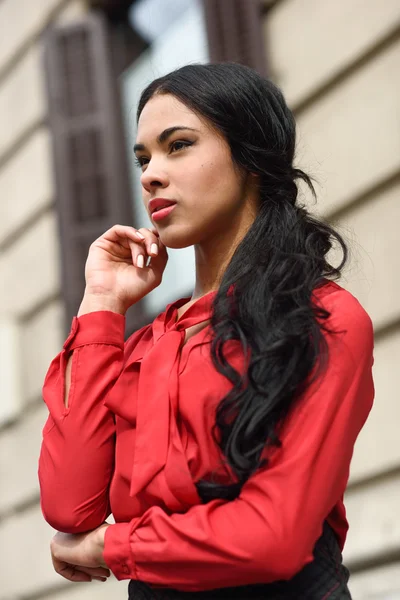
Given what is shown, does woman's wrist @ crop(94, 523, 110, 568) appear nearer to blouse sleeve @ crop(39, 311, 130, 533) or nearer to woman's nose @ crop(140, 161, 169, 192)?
blouse sleeve @ crop(39, 311, 130, 533)

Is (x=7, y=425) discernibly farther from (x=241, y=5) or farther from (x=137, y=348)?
(x=137, y=348)

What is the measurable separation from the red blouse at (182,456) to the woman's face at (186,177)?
176mm

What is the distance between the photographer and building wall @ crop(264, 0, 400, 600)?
4.00 m

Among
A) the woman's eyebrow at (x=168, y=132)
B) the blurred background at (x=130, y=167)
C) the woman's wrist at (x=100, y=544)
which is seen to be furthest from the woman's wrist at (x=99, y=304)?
the blurred background at (x=130, y=167)

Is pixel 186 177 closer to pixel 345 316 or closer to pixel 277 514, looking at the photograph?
pixel 345 316

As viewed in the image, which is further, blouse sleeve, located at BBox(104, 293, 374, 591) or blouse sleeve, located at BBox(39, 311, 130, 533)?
blouse sleeve, located at BBox(39, 311, 130, 533)

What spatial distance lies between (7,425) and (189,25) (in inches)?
117

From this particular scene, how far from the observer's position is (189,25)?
5707 millimetres

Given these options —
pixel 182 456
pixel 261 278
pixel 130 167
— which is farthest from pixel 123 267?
pixel 130 167

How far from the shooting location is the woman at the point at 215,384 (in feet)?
5.29

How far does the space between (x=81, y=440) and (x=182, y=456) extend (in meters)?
0.26

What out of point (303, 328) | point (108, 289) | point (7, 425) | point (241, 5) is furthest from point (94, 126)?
point (303, 328)

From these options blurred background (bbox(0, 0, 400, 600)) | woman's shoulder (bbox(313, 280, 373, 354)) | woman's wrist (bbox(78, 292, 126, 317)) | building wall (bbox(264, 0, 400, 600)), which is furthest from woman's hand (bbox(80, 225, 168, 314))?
blurred background (bbox(0, 0, 400, 600))

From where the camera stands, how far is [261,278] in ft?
5.99
